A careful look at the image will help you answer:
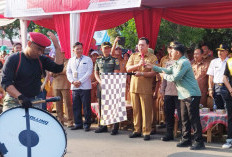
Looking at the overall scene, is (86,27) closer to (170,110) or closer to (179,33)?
(170,110)

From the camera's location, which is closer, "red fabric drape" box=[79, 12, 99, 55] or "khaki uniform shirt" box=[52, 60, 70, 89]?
"khaki uniform shirt" box=[52, 60, 70, 89]

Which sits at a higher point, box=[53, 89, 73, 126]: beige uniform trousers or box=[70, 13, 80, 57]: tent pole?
box=[70, 13, 80, 57]: tent pole

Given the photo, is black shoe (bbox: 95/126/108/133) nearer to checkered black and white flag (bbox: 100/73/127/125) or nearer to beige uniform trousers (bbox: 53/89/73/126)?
checkered black and white flag (bbox: 100/73/127/125)

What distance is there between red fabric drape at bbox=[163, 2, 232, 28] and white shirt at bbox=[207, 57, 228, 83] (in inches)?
68.3

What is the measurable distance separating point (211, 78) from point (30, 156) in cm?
481

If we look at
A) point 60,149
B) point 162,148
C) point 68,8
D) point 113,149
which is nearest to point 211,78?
point 162,148

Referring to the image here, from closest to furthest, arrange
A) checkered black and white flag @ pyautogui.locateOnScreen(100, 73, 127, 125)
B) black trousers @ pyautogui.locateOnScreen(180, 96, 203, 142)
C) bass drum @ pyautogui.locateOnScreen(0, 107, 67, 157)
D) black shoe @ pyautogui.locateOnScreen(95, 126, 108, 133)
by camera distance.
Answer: bass drum @ pyautogui.locateOnScreen(0, 107, 67, 157) < black trousers @ pyautogui.locateOnScreen(180, 96, 203, 142) < checkered black and white flag @ pyautogui.locateOnScreen(100, 73, 127, 125) < black shoe @ pyautogui.locateOnScreen(95, 126, 108, 133)

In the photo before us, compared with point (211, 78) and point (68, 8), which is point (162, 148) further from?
point (68, 8)

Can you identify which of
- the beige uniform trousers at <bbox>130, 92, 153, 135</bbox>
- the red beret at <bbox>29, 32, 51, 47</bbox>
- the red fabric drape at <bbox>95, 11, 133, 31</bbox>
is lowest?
the beige uniform trousers at <bbox>130, 92, 153, 135</bbox>

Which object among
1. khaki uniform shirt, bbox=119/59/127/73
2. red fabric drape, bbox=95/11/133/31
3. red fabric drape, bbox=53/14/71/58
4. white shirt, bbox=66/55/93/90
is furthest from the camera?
red fabric drape, bbox=95/11/133/31

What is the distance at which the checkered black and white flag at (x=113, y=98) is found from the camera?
678 centimetres

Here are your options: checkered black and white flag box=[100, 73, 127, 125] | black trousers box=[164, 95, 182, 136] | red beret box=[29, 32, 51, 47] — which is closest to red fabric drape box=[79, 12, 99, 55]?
checkered black and white flag box=[100, 73, 127, 125]

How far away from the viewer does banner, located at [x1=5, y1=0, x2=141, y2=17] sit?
7614mm

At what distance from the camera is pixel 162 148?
611 centimetres
